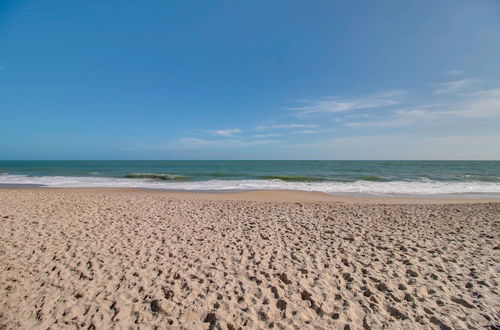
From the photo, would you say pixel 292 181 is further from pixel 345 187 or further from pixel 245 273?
pixel 245 273

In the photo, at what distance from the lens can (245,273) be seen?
4.13 meters

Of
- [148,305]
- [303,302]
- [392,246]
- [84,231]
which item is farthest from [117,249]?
[392,246]

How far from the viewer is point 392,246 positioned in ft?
17.9

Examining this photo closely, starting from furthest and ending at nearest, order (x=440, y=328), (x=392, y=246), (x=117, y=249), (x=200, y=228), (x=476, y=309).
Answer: (x=200, y=228)
(x=392, y=246)
(x=117, y=249)
(x=476, y=309)
(x=440, y=328)

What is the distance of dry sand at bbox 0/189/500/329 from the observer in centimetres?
310

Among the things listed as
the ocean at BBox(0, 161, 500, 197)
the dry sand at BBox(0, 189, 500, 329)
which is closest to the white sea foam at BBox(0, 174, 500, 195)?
the ocean at BBox(0, 161, 500, 197)

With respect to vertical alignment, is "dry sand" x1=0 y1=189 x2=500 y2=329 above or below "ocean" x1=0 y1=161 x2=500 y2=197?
below

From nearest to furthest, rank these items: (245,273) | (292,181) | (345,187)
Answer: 1. (245,273)
2. (345,187)
3. (292,181)

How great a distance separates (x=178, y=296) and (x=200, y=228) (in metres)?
3.32

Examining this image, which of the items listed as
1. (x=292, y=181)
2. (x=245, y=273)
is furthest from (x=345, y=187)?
(x=245, y=273)

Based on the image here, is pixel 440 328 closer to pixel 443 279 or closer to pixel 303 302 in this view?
pixel 443 279

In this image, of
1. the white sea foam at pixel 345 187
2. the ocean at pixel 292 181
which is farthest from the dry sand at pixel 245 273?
the ocean at pixel 292 181

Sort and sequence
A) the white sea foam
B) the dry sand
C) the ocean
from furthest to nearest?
1. the ocean
2. the white sea foam
3. the dry sand

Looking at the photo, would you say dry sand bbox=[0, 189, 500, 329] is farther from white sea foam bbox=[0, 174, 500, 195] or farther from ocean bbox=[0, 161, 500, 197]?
ocean bbox=[0, 161, 500, 197]
